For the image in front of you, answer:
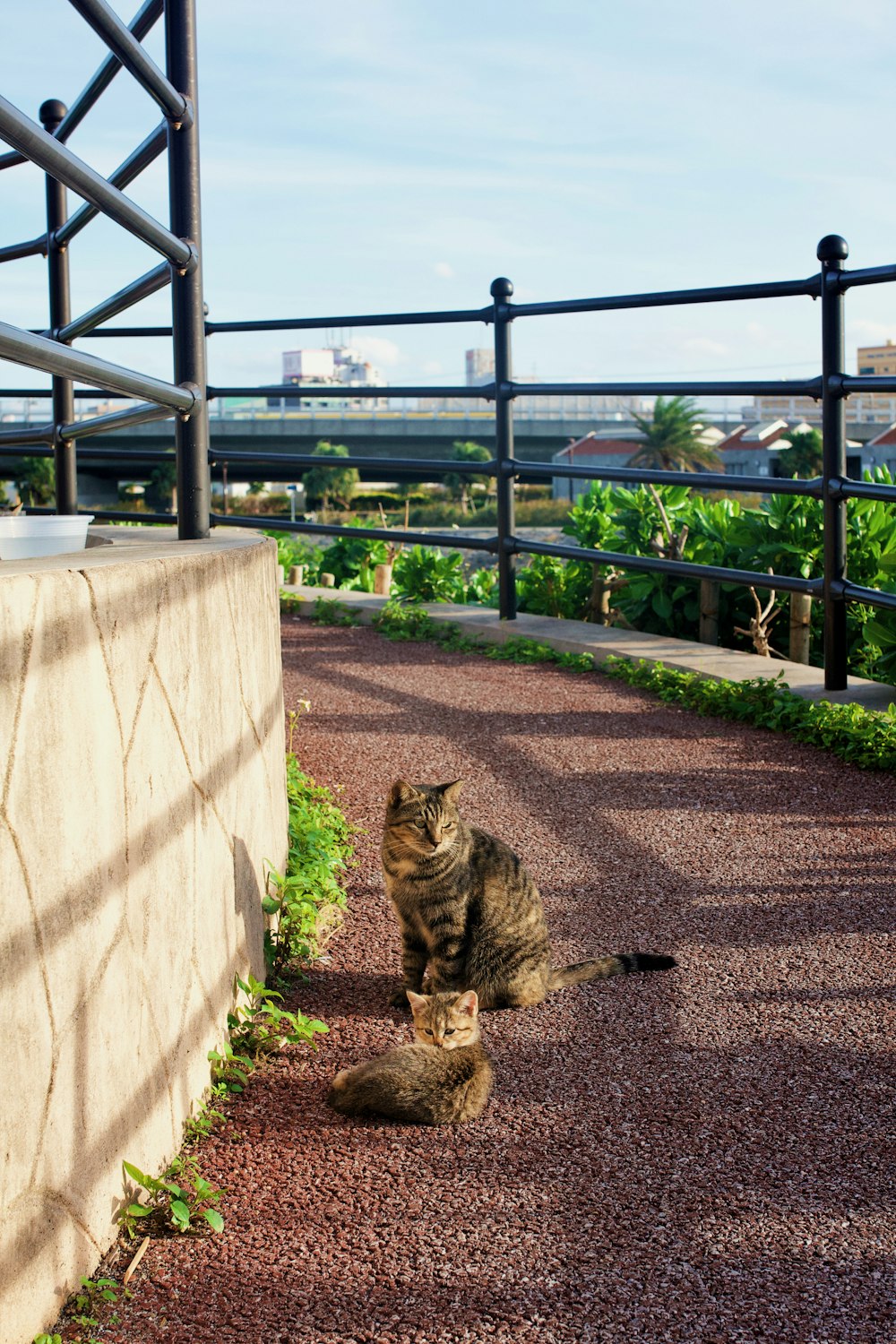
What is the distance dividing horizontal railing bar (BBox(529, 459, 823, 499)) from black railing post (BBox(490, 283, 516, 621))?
0.37 ft

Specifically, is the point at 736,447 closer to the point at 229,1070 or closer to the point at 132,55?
the point at 132,55

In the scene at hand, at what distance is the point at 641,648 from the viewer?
570cm

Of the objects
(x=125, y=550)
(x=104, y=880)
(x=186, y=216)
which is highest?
(x=186, y=216)

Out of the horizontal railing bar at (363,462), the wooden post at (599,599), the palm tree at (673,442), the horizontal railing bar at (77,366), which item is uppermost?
the palm tree at (673,442)

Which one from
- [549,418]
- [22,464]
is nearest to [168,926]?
[22,464]

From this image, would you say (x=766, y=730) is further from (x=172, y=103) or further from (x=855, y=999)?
(x=172, y=103)

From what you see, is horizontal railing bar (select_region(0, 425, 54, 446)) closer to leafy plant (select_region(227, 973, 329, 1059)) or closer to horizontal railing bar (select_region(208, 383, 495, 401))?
leafy plant (select_region(227, 973, 329, 1059))

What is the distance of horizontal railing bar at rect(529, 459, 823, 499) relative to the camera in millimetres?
4879

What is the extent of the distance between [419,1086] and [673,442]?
51.4 m

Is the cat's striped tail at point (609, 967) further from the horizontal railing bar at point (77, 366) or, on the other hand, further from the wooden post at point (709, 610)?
the wooden post at point (709, 610)

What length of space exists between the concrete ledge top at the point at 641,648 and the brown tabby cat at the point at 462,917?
2328 millimetres

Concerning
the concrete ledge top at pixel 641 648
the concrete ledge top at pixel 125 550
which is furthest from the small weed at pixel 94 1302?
the concrete ledge top at pixel 641 648

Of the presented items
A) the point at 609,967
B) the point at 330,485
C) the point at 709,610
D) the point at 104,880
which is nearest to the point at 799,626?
the point at 709,610

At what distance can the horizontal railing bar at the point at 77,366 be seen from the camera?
1.62 meters
